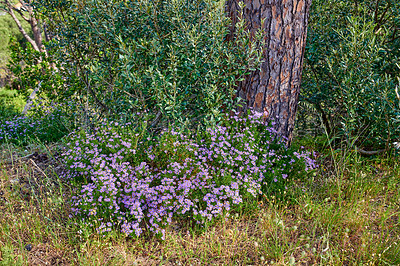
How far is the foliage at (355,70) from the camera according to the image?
348 cm

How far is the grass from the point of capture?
2582 millimetres

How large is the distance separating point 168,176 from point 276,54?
79.8 inches

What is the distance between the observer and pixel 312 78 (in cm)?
445

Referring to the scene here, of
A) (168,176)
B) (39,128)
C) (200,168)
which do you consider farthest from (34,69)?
(200,168)

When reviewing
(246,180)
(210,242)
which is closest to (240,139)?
(246,180)

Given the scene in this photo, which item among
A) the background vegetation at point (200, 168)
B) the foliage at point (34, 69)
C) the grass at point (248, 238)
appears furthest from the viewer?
the foliage at point (34, 69)

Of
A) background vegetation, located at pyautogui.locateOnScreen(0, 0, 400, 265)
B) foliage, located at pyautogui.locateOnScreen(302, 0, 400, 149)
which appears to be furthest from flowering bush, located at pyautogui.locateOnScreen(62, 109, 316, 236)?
foliage, located at pyautogui.locateOnScreen(302, 0, 400, 149)

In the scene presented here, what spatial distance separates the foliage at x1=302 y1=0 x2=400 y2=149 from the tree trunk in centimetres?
43

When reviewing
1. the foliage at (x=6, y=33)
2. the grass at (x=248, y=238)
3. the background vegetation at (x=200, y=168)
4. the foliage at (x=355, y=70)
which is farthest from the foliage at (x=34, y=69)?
the foliage at (x=6, y=33)

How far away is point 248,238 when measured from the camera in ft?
9.30

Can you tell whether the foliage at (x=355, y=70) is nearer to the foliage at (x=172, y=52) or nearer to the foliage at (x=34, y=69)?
the foliage at (x=172, y=52)

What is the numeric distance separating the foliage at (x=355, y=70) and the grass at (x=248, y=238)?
77 cm

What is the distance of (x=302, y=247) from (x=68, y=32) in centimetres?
382

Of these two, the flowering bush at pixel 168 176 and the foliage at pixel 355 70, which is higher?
the foliage at pixel 355 70
